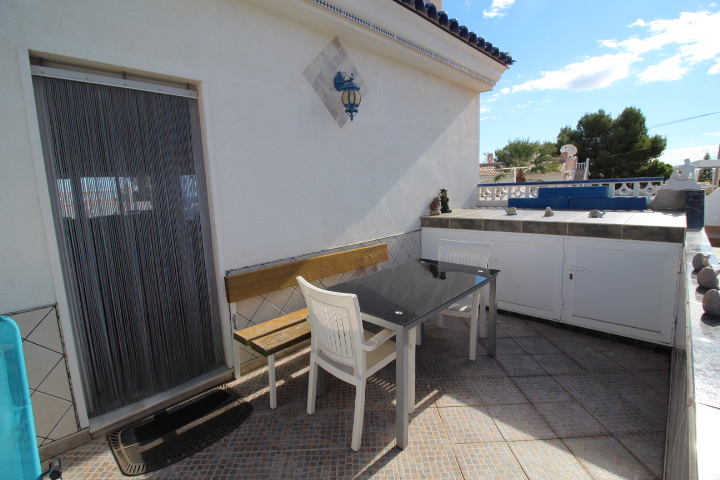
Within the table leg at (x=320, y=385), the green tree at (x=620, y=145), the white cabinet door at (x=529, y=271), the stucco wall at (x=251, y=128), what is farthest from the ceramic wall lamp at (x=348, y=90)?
the green tree at (x=620, y=145)

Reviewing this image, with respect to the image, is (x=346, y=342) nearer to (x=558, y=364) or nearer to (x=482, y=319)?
(x=482, y=319)

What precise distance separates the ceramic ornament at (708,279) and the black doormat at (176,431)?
2.95 m

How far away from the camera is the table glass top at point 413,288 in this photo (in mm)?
2162

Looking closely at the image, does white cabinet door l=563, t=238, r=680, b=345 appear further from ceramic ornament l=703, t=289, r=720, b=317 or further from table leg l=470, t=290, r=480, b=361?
ceramic ornament l=703, t=289, r=720, b=317

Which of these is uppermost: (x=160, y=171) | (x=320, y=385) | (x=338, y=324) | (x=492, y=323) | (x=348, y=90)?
(x=348, y=90)

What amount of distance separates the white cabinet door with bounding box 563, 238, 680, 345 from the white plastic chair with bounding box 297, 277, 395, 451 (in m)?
2.49

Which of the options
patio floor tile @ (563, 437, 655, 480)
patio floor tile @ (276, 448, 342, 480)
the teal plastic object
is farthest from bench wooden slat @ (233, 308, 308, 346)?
patio floor tile @ (563, 437, 655, 480)

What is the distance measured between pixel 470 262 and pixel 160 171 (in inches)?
117

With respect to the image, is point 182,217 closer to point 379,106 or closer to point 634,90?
point 379,106

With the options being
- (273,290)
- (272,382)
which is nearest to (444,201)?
(273,290)

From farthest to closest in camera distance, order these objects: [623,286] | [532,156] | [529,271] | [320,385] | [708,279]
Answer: [532,156]
[529,271]
[623,286]
[320,385]
[708,279]

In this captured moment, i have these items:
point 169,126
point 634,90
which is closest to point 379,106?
point 169,126

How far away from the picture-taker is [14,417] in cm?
138

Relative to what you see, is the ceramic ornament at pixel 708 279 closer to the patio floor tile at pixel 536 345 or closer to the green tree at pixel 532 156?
the patio floor tile at pixel 536 345
